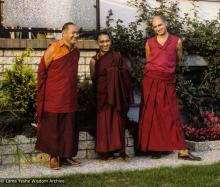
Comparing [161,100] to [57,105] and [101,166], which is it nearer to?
[101,166]

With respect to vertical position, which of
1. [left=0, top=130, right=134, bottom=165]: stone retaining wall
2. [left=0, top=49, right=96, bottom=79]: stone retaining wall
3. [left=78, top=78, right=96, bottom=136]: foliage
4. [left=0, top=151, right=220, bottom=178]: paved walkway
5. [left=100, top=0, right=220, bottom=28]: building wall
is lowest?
[left=0, top=151, right=220, bottom=178]: paved walkway

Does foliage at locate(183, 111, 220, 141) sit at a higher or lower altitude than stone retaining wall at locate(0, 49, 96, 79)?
lower

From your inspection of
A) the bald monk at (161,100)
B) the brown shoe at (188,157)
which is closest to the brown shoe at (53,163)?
the bald monk at (161,100)

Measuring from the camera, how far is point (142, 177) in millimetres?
6242

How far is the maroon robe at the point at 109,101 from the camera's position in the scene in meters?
7.28

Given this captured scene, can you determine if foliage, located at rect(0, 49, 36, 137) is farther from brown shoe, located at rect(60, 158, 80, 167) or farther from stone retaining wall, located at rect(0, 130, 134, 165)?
brown shoe, located at rect(60, 158, 80, 167)

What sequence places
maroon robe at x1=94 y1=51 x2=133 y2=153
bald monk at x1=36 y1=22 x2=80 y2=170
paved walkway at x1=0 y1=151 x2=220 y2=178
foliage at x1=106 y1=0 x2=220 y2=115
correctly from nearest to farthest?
paved walkway at x1=0 y1=151 x2=220 y2=178, bald monk at x1=36 y1=22 x2=80 y2=170, maroon robe at x1=94 y1=51 x2=133 y2=153, foliage at x1=106 y1=0 x2=220 y2=115

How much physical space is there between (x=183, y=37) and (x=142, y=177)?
163 inches

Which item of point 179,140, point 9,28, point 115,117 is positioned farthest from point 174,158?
point 9,28

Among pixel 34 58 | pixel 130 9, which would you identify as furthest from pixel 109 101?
pixel 130 9

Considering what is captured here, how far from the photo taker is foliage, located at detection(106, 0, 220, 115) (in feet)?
30.8

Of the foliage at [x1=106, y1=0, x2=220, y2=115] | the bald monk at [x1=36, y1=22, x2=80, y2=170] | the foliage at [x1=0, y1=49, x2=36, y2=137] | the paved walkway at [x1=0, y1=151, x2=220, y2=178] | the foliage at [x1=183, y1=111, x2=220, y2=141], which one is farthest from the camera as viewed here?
the foliage at [x1=106, y1=0, x2=220, y2=115]

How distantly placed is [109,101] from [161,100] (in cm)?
75

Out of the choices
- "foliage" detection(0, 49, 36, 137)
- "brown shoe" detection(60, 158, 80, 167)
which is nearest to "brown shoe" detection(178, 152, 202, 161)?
"brown shoe" detection(60, 158, 80, 167)
